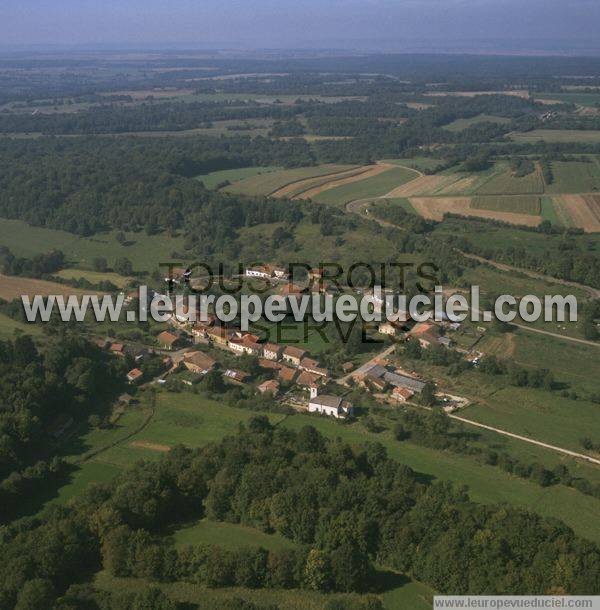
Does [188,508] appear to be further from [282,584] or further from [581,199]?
[581,199]

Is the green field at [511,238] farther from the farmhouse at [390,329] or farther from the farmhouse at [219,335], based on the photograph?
the farmhouse at [219,335]

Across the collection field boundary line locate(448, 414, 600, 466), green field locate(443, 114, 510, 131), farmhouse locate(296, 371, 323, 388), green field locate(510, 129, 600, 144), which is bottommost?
field boundary line locate(448, 414, 600, 466)

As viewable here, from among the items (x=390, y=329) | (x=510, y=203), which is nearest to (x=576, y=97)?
(x=510, y=203)

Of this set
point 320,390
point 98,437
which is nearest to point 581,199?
point 320,390

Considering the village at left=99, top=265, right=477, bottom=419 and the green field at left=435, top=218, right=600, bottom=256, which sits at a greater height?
the green field at left=435, top=218, right=600, bottom=256

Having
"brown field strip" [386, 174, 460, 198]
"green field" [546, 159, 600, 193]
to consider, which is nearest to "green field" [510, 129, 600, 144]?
"green field" [546, 159, 600, 193]

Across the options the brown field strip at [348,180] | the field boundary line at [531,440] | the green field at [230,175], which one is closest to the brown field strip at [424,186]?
the brown field strip at [348,180]

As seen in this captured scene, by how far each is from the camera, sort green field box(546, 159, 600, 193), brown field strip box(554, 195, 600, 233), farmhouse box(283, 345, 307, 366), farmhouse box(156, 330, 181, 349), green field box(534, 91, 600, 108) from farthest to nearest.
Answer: green field box(534, 91, 600, 108) < green field box(546, 159, 600, 193) < brown field strip box(554, 195, 600, 233) < farmhouse box(156, 330, 181, 349) < farmhouse box(283, 345, 307, 366)

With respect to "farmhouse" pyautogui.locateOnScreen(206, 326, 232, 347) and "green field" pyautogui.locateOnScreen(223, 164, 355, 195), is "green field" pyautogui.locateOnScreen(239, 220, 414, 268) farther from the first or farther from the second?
"green field" pyautogui.locateOnScreen(223, 164, 355, 195)
